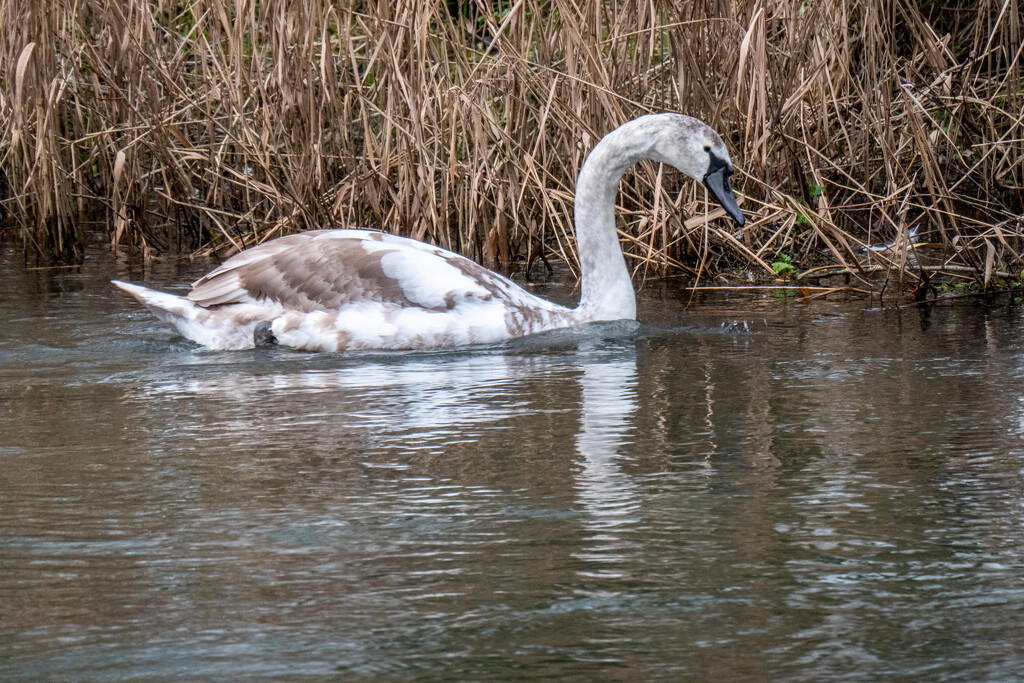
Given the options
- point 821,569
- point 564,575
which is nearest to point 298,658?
point 564,575

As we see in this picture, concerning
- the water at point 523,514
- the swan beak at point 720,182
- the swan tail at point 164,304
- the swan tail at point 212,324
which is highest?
the swan beak at point 720,182

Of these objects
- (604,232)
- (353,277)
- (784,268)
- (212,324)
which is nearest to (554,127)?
(784,268)

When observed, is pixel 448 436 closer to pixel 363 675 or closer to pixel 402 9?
pixel 363 675

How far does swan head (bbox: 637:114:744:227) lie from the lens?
646 centimetres

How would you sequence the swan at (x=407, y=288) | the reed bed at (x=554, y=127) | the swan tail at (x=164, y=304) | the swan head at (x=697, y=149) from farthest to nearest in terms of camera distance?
the reed bed at (x=554, y=127)
the swan head at (x=697, y=149)
the swan tail at (x=164, y=304)
the swan at (x=407, y=288)

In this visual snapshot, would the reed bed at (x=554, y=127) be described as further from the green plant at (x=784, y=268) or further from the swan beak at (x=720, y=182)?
the swan beak at (x=720, y=182)

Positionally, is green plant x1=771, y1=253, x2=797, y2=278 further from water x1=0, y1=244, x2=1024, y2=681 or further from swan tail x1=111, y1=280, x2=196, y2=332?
swan tail x1=111, y1=280, x2=196, y2=332

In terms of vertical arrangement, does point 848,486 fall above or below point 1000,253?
below

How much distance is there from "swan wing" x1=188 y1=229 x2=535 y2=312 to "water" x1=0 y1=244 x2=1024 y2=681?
1.60ft

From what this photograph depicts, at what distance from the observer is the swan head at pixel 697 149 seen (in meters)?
6.46

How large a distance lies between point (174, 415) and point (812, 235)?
166 inches

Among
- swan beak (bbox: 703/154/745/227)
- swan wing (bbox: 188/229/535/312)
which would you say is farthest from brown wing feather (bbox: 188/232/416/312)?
swan beak (bbox: 703/154/745/227)

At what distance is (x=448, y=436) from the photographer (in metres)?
4.28

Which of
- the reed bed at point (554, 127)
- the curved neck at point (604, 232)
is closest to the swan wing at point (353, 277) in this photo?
the curved neck at point (604, 232)
